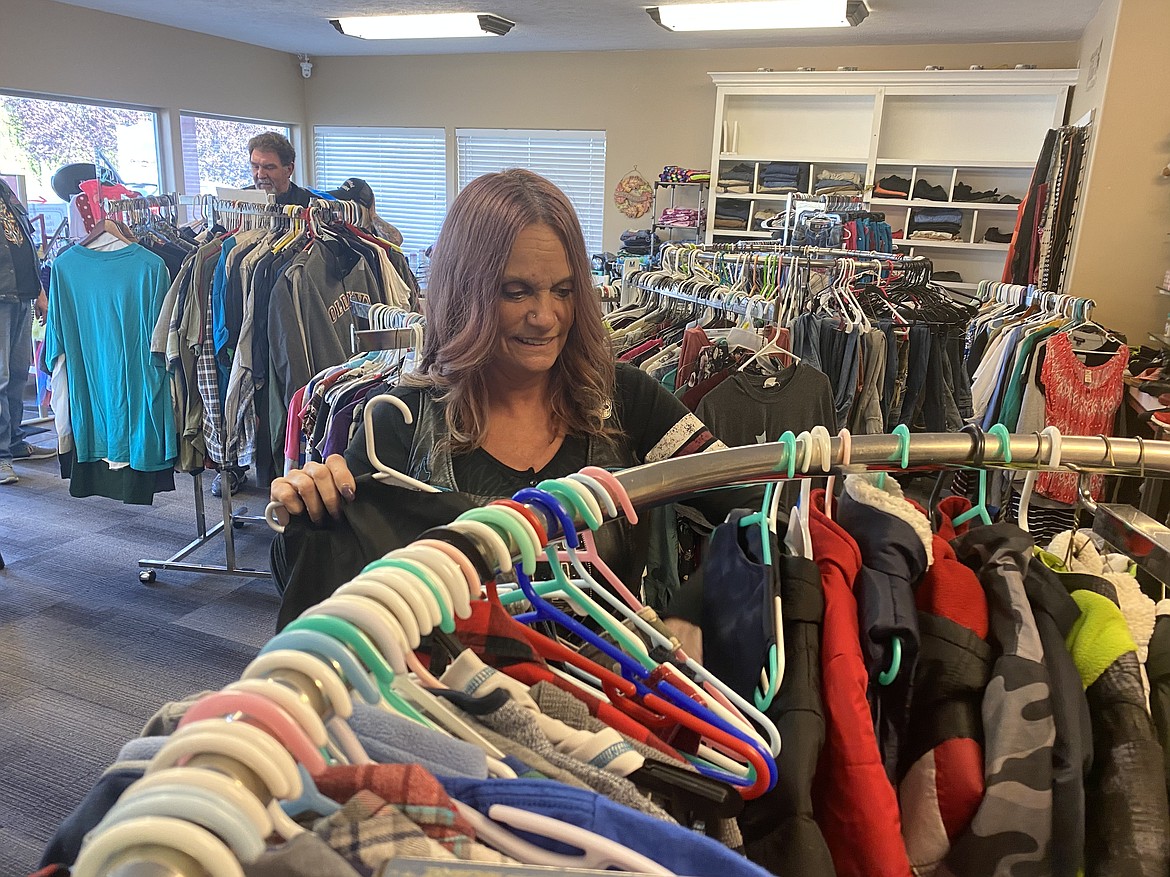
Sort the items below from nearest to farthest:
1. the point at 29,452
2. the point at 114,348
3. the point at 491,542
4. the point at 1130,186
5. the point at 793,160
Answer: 1. the point at 491,542
2. the point at 114,348
3. the point at 1130,186
4. the point at 29,452
5. the point at 793,160

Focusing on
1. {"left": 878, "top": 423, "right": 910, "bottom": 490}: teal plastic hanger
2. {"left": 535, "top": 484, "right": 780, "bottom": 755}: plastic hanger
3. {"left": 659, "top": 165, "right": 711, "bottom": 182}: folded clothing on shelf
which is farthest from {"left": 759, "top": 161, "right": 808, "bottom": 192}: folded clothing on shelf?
{"left": 535, "top": 484, "right": 780, "bottom": 755}: plastic hanger

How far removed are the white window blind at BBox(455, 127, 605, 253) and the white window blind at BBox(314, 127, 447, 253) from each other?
32 centimetres

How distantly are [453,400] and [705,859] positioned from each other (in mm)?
922

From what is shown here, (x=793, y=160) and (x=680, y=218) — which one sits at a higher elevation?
(x=793, y=160)

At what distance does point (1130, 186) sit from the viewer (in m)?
3.62

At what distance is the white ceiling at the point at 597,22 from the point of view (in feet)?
15.4

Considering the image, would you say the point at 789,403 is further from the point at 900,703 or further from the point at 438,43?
the point at 438,43

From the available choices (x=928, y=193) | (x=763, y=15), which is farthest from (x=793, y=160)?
(x=763, y=15)

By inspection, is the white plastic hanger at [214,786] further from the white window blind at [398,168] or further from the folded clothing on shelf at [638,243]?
the white window blind at [398,168]

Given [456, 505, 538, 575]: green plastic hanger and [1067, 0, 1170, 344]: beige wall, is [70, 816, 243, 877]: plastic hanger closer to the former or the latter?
[456, 505, 538, 575]: green plastic hanger

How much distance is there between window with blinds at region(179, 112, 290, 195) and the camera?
655 centimetres

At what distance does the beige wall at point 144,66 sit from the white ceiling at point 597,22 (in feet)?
0.47

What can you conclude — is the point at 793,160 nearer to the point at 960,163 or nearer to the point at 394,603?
the point at 960,163

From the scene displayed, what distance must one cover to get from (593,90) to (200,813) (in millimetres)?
7028
